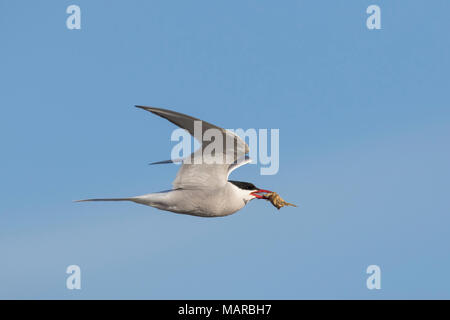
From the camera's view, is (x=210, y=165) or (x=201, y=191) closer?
(x=210, y=165)

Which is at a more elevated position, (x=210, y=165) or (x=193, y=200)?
(x=210, y=165)

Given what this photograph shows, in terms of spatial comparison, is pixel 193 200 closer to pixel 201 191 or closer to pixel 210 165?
pixel 201 191

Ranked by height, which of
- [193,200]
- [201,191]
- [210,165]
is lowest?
[193,200]

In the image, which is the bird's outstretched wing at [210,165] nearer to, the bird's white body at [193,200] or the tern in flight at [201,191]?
the tern in flight at [201,191]

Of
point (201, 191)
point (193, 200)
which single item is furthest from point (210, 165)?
point (193, 200)

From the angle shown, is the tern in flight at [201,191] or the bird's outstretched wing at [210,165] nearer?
the bird's outstretched wing at [210,165]

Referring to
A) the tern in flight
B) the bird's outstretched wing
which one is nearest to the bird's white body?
the tern in flight

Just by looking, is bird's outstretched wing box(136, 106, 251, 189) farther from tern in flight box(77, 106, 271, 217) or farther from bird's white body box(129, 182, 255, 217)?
bird's white body box(129, 182, 255, 217)

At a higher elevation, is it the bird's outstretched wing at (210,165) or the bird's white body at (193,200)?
the bird's outstretched wing at (210,165)

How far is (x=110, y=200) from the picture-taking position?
12266 millimetres

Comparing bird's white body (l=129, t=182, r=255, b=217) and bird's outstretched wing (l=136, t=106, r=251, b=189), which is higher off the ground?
bird's outstretched wing (l=136, t=106, r=251, b=189)

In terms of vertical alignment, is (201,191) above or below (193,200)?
above

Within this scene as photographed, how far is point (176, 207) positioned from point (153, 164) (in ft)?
3.40

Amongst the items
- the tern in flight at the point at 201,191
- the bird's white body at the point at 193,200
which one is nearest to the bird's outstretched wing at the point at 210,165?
the tern in flight at the point at 201,191
